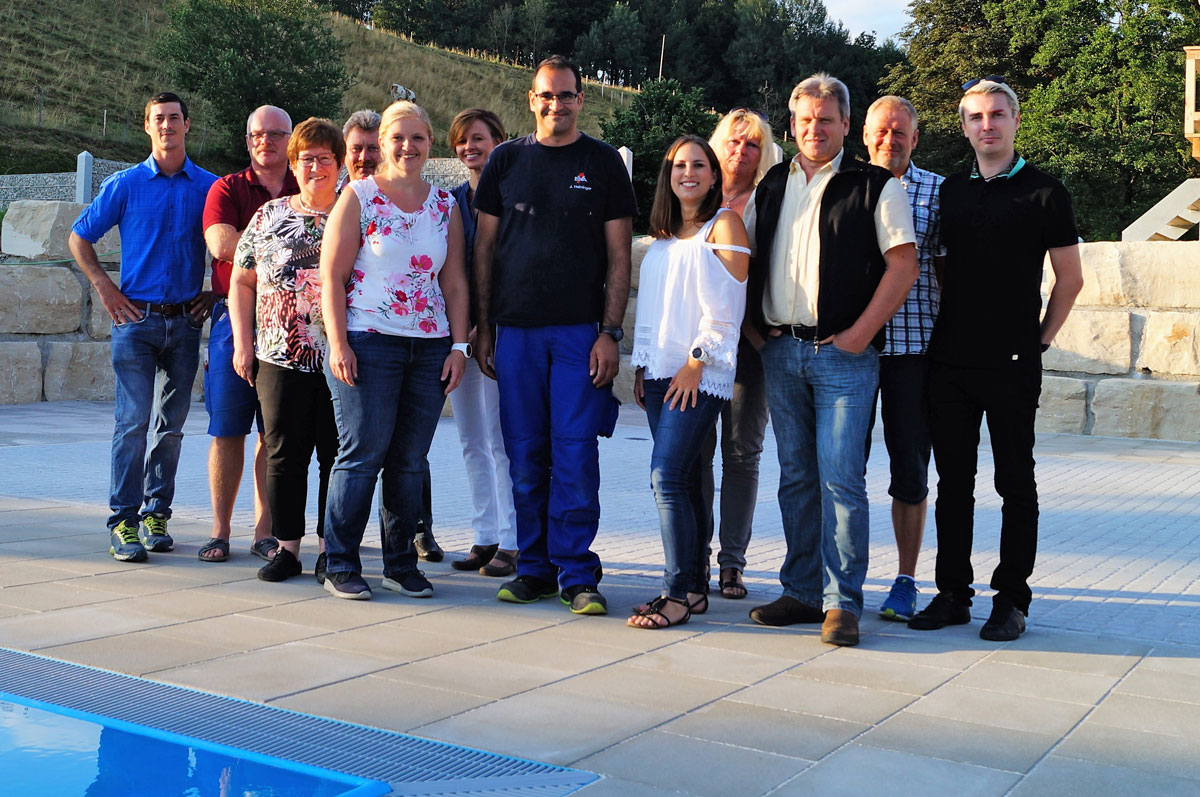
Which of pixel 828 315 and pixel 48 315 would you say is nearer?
pixel 828 315

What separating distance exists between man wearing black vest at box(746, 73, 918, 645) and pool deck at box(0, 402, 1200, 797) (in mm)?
350

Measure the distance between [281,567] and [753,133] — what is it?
8.43 ft

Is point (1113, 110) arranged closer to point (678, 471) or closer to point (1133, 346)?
point (1133, 346)

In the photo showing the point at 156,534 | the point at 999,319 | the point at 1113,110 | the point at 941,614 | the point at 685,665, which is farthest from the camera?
the point at 1113,110

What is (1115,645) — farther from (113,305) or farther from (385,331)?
(113,305)

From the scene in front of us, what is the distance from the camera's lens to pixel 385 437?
15.5 feet

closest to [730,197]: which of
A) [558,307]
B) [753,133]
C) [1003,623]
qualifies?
[753,133]

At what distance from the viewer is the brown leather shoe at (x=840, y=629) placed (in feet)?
13.6

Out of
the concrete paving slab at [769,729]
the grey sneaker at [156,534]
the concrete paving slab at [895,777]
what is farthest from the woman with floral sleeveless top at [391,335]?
the concrete paving slab at [895,777]

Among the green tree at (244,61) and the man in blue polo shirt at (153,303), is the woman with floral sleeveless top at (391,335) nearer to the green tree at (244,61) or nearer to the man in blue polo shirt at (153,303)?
the man in blue polo shirt at (153,303)

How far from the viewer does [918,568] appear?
5609 mm

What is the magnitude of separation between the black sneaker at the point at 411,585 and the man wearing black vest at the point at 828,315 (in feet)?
4.24

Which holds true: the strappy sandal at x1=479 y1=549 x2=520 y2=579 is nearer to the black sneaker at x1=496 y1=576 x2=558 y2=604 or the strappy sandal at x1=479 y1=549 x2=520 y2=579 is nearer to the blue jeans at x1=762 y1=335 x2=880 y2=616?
the black sneaker at x1=496 y1=576 x2=558 y2=604

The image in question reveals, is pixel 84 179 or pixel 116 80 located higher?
pixel 116 80
